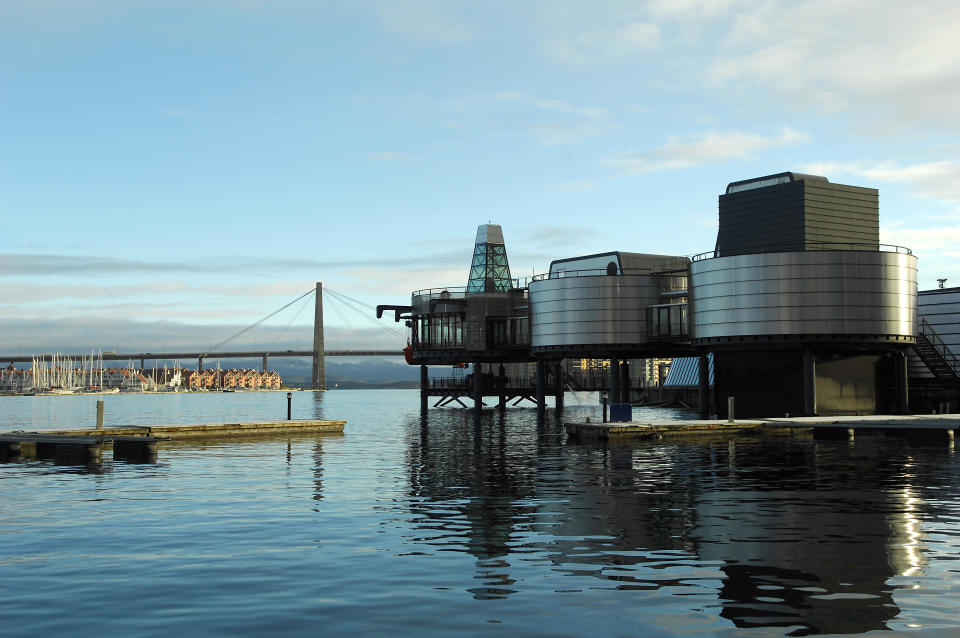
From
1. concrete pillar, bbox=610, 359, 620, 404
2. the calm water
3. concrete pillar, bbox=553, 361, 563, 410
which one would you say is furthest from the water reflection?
concrete pillar, bbox=553, 361, 563, 410

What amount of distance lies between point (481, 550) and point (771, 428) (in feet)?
155

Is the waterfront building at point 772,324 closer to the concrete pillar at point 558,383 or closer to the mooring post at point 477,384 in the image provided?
the mooring post at point 477,384

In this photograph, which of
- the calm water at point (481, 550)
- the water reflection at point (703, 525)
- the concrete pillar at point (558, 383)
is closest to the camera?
the calm water at point (481, 550)

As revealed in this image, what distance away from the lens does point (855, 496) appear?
32688mm

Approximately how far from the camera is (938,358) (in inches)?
3226

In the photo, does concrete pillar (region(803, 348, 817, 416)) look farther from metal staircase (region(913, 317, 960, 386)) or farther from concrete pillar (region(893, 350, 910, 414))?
metal staircase (region(913, 317, 960, 386))

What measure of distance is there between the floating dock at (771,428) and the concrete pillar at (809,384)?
7976mm

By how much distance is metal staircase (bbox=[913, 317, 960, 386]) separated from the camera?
8150cm

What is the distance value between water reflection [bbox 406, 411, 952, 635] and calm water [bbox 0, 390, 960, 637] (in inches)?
3.8

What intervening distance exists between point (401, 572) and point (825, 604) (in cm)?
864

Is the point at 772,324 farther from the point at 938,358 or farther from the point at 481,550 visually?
the point at 481,550

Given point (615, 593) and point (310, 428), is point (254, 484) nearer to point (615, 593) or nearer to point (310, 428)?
point (615, 593)

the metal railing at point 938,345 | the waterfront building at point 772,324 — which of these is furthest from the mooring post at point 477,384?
the metal railing at point 938,345

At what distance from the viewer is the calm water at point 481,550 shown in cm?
1644
